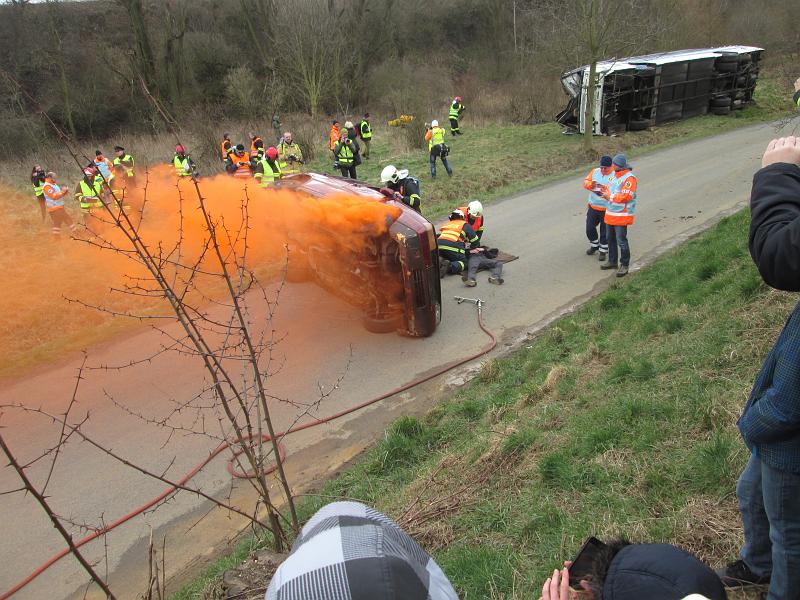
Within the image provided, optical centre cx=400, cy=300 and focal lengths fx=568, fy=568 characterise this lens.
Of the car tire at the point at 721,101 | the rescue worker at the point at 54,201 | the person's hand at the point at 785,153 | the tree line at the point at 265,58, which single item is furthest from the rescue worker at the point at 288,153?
the car tire at the point at 721,101

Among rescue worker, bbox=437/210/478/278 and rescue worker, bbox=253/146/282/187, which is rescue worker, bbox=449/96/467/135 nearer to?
rescue worker, bbox=253/146/282/187

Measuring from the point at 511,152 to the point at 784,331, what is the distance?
19.3 meters

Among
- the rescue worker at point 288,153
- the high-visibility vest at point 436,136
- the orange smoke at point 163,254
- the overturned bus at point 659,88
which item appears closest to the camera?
the orange smoke at point 163,254

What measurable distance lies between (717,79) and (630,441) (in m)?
24.7

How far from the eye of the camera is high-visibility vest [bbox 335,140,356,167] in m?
16.7

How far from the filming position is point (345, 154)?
16.7m

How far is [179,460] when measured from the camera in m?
6.29

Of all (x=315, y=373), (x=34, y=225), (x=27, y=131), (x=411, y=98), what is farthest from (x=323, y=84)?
(x=315, y=373)

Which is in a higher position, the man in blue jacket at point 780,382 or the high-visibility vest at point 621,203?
the man in blue jacket at point 780,382

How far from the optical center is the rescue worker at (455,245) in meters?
10.3

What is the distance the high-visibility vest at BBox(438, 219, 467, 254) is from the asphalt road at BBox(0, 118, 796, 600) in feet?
1.97

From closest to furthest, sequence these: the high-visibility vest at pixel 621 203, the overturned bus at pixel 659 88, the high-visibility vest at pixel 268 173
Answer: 1. the high-visibility vest at pixel 621 203
2. the high-visibility vest at pixel 268 173
3. the overturned bus at pixel 659 88

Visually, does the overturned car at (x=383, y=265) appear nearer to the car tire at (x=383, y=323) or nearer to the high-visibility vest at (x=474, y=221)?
the car tire at (x=383, y=323)

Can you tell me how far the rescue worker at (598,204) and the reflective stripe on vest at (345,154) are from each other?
825 cm
